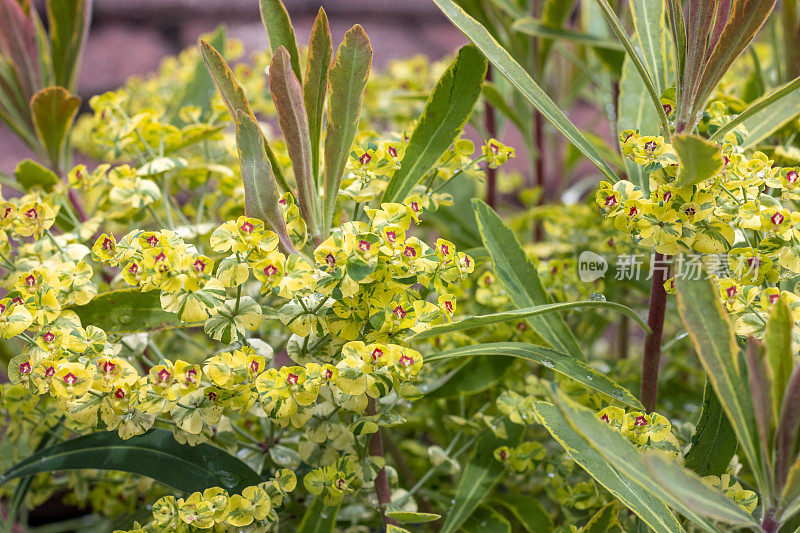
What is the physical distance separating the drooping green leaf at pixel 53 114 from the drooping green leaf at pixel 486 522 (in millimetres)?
748

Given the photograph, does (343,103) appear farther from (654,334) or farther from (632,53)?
(654,334)

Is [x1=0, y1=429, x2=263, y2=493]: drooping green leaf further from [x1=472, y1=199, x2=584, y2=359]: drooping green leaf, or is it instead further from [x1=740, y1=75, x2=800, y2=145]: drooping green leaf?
[x1=740, y1=75, x2=800, y2=145]: drooping green leaf

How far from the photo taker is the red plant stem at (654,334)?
677 millimetres

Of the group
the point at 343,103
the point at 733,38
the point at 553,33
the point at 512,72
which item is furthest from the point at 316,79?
the point at 553,33

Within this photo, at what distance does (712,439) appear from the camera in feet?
2.19

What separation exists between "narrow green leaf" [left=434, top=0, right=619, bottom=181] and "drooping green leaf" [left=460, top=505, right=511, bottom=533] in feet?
1.38

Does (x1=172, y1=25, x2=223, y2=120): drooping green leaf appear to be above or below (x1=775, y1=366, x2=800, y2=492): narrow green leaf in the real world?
above

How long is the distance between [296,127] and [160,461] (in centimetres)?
37

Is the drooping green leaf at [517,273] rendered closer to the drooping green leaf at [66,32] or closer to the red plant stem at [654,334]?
the red plant stem at [654,334]

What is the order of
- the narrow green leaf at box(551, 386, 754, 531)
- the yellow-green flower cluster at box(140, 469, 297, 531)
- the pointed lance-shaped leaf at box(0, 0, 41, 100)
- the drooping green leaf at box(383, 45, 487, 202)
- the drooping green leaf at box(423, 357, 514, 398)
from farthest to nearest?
1. the pointed lance-shaped leaf at box(0, 0, 41, 100)
2. the drooping green leaf at box(423, 357, 514, 398)
3. the drooping green leaf at box(383, 45, 487, 202)
4. the yellow-green flower cluster at box(140, 469, 297, 531)
5. the narrow green leaf at box(551, 386, 754, 531)

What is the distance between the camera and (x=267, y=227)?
25.0 inches

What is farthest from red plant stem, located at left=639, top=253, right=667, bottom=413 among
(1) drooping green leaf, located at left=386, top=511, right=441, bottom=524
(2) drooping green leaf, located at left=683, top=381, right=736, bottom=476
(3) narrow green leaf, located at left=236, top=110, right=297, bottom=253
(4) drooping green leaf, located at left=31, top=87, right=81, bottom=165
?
(4) drooping green leaf, located at left=31, top=87, right=81, bottom=165

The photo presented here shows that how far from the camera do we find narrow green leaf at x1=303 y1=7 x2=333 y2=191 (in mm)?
658

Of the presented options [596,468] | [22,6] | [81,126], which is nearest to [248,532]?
[596,468]
